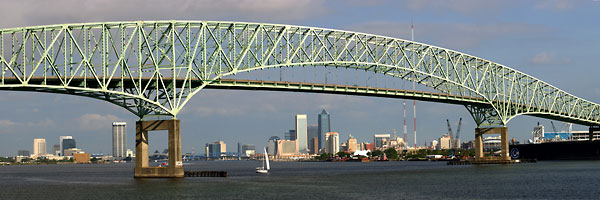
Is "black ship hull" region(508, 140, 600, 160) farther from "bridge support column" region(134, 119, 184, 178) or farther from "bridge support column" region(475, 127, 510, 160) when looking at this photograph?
"bridge support column" region(134, 119, 184, 178)

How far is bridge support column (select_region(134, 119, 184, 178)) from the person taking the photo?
86.9 metres

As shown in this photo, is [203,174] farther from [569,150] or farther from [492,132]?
[569,150]

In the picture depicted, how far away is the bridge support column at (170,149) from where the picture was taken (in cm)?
8693

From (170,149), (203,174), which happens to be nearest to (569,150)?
(203,174)

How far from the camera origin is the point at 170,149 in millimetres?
87062

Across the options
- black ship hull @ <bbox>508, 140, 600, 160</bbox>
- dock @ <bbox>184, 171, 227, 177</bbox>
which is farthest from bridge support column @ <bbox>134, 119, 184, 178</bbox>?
black ship hull @ <bbox>508, 140, 600, 160</bbox>

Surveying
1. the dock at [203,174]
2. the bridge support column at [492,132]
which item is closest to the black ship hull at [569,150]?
the bridge support column at [492,132]

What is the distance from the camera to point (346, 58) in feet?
369

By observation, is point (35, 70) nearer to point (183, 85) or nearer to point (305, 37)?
point (183, 85)

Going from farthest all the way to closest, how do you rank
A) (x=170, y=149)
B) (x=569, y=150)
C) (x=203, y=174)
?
(x=569, y=150), (x=203, y=174), (x=170, y=149)

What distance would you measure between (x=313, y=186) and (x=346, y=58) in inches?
1325

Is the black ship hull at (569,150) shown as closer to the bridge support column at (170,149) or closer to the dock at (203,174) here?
the dock at (203,174)

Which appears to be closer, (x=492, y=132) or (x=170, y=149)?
(x=170, y=149)

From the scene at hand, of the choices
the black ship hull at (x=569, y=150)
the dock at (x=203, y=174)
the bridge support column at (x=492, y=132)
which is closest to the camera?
the dock at (x=203, y=174)
